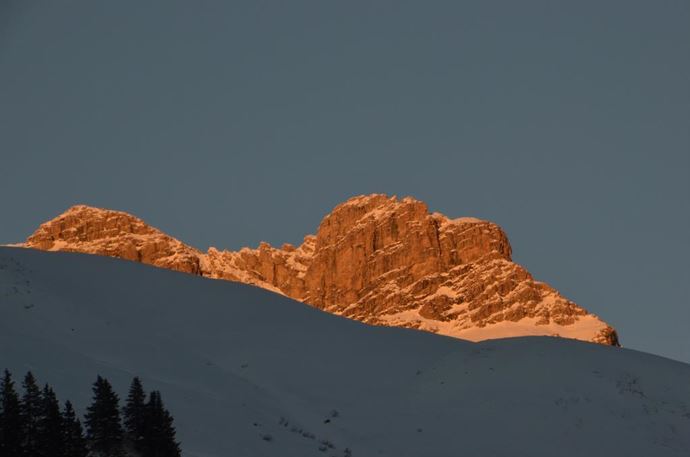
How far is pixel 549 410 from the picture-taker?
38000 millimetres

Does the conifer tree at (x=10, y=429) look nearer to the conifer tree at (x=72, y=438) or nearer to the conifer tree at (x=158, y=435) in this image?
the conifer tree at (x=72, y=438)

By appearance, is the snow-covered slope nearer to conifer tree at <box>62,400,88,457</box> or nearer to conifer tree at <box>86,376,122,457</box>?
conifer tree at <box>86,376,122,457</box>

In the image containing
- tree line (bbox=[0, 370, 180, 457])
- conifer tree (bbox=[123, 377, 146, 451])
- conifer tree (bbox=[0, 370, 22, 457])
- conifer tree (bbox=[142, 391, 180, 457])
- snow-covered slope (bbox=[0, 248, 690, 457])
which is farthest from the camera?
snow-covered slope (bbox=[0, 248, 690, 457])

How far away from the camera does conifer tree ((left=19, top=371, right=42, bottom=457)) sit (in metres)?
24.7

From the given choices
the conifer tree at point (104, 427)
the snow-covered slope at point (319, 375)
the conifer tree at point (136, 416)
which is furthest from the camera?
the snow-covered slope at point (319, 375)

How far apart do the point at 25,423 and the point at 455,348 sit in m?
26.6

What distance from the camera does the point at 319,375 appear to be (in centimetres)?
4250

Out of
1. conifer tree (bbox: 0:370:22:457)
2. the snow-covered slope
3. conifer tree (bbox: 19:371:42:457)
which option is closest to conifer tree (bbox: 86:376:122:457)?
conifer tree (bbox: 19:371:42:457)

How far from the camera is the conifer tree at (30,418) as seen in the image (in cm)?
2467

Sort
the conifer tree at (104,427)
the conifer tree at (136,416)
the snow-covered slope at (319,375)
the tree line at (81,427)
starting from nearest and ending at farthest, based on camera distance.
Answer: the tree line at (81,427)
the conifer tree at (104,427)
the conifer tree at (136,416)
the snow-covered slope at (319,375)

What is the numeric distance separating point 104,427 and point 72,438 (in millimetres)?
1785

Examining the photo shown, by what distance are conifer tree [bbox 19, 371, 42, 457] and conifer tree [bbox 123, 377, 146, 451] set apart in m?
2.31

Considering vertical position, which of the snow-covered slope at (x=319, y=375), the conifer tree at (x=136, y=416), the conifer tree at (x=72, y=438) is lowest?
the conifer tree at (x=72, y=438)

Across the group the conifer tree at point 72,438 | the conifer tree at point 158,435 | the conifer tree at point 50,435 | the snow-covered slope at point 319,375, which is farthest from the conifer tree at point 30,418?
the snow-covered slope at point 319,375
